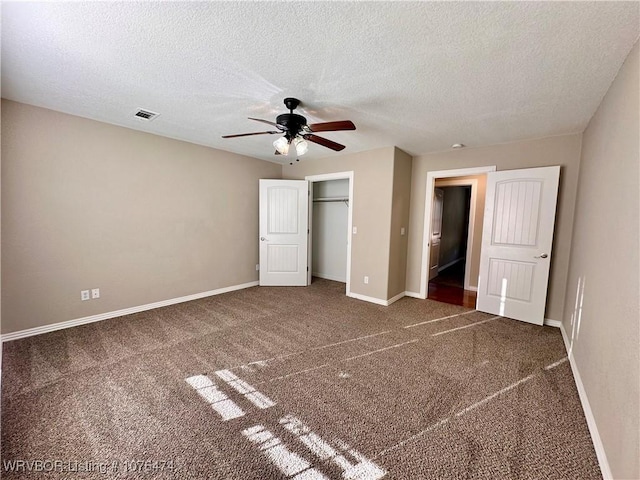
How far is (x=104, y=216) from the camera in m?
3.20

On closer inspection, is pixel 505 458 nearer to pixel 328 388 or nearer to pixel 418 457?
pixel 418 457

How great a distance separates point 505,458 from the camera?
1.48m

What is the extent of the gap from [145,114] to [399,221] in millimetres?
3601

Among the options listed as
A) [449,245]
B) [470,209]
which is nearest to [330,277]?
[470,209]

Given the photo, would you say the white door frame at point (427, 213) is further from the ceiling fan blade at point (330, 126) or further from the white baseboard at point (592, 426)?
the ceiling fan blade at point (330, 126)

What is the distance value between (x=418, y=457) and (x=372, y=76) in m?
2.53

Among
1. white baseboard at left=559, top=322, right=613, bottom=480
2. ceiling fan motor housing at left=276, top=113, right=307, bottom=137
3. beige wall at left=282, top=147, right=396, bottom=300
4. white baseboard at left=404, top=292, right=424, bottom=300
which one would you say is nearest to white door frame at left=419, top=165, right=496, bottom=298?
white baseboard at left=404, top=292, right=424, bottom=300

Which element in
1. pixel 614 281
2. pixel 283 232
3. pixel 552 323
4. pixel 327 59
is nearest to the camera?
pixel 614 281

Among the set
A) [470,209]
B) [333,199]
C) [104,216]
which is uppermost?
[333,199]

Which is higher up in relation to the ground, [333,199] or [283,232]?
[333,199]

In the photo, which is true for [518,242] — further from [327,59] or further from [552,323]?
[327,59]

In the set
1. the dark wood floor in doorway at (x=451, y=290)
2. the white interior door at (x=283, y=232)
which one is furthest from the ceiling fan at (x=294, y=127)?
the dark wood floor in doorway at (x=451, y=290)

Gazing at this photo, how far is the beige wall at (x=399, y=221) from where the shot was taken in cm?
400

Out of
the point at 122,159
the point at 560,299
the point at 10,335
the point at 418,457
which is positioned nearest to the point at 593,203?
the point at 560,299
